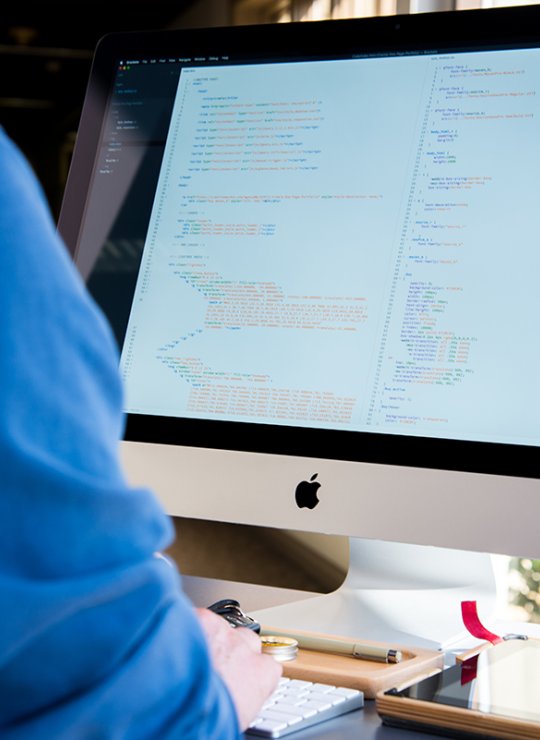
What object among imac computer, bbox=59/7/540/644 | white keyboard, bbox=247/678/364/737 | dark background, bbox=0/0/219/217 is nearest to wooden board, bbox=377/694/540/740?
white keyboard, bbox=247/678/364/737

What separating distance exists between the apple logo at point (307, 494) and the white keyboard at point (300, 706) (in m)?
0.20

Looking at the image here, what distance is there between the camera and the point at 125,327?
994 mm

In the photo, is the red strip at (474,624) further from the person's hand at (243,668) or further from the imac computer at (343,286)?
the person's hand at (243,668)

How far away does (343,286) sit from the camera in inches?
34.8

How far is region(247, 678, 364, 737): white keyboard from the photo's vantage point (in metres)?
0.62

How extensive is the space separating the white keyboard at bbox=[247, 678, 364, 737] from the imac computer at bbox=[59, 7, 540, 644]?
0.18 m

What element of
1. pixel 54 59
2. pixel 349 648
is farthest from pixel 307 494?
pixel 54 59

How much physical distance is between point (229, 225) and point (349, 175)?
122 mm

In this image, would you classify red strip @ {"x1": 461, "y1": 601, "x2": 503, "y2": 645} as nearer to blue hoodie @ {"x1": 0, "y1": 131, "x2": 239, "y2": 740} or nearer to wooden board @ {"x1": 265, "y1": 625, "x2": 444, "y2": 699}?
wooden board @ {"x1": 265, "y1": 625, "x2": 444, "y2": 699}

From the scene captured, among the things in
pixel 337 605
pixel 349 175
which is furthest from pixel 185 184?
pixel 337 605

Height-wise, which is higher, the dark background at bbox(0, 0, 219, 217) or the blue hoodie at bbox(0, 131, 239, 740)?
the dark background at bbox(0, 0, 219, 217)

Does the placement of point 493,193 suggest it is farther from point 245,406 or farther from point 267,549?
point 267,549

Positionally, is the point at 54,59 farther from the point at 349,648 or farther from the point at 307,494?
the point at 349,648

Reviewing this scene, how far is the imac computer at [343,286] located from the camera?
82 cm
